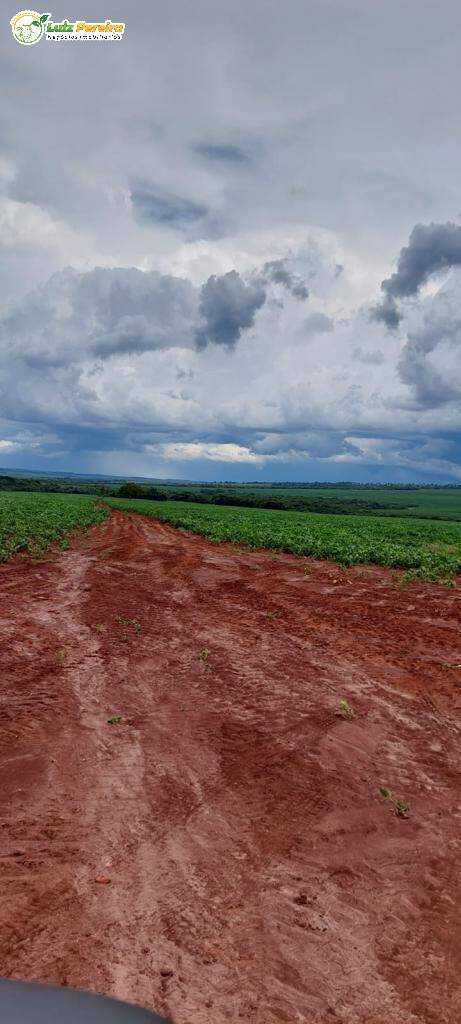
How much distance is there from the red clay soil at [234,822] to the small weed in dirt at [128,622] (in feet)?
1.53

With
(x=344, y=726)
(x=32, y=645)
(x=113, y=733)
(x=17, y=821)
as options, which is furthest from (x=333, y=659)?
(x=17, y=821)

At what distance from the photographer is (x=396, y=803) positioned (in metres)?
5.76

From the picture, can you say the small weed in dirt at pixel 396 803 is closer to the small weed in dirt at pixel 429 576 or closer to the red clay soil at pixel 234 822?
the red clay soil at pixel 234 822

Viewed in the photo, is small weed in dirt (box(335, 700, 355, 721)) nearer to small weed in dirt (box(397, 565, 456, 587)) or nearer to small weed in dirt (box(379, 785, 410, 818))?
small weed in dirt (box(379, 785, 410, 818))

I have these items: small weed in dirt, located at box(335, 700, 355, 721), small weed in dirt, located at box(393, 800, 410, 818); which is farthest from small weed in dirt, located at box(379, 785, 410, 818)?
small weed in dirt, located at box(335, 700, 355, 721)

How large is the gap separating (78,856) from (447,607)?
500 inches

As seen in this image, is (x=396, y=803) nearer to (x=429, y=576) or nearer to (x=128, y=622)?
(x=128, y=622)

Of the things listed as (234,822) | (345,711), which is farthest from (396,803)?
(345,711)

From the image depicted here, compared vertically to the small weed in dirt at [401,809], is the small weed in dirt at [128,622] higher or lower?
higher

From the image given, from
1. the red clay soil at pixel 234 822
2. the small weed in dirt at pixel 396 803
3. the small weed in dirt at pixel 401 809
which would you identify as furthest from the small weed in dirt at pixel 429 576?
the small weed in dirt at pixel 401 809

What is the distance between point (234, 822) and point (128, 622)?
7.47 metres

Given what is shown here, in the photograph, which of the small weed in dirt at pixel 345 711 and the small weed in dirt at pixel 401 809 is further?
the small weed in dirt at pixel 345 711

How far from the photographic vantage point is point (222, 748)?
6738mm

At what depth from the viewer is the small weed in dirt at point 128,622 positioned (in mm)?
11948
